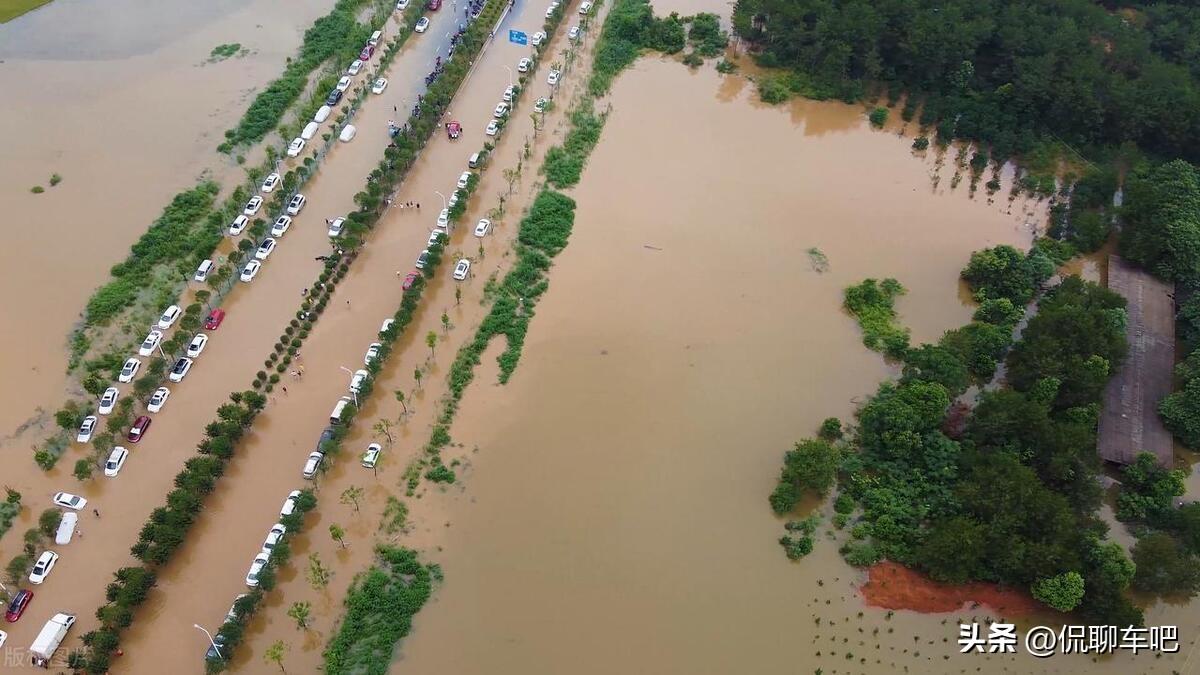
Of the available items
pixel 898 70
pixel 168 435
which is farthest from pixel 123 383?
pixel 898 70

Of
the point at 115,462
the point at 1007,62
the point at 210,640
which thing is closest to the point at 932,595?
the point at 210,640

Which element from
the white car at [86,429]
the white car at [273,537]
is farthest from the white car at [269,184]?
the white car at [273,537]

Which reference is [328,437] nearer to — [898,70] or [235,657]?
[235,657]

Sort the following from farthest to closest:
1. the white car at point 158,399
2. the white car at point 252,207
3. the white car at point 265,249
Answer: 1. the white car at point 252,207
2. the white car at point 265,249
3. the white car at point 158,399

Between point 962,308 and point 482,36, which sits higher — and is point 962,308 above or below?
below

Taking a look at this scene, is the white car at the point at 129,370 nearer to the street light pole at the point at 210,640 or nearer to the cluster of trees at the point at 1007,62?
the street light pole at the point at 210,640

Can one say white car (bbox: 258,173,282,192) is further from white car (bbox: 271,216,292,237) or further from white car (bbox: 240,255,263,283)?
white car (bbox: 240,255,263,283)
